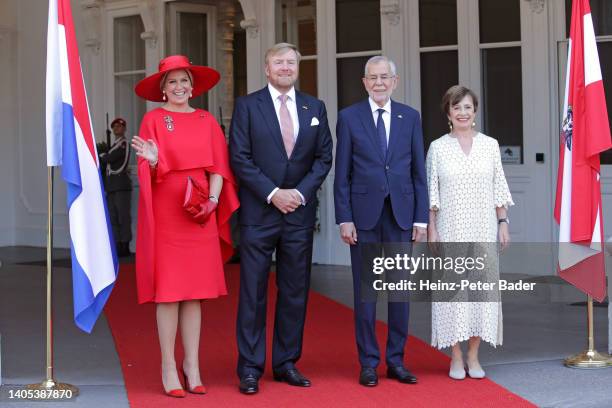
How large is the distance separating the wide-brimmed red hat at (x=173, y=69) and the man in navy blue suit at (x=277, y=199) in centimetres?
24

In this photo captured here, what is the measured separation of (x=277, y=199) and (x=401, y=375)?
3.83 ft

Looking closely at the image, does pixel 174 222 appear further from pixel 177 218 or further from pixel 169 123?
pixel 169 123

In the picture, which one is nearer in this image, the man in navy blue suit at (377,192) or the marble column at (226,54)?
the man in navy blue suit at (377,192)

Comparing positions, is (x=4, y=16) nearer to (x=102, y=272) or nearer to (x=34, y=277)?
(x=34, y=277)

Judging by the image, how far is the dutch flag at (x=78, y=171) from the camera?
215 inches

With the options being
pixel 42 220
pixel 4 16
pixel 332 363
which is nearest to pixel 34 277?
pixel 42 220

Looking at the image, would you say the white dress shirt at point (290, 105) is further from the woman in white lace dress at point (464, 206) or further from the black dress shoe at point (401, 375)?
the black dress shoe at point (401, 375)

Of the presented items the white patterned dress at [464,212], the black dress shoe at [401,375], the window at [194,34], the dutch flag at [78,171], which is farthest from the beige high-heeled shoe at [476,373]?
the window at [194,34]

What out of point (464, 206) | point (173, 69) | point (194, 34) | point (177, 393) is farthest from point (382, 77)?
point (194, 34)

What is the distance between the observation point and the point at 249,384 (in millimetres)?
5500

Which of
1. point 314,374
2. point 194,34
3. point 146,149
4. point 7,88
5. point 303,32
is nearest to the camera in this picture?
point 146,149

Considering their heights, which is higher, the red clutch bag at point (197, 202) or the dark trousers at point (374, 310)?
the red clutch bag at point (197, 202)

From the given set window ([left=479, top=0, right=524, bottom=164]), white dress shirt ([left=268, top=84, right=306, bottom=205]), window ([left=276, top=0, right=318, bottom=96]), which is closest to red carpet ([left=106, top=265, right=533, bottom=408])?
white dress shirt ([left=268, top=84, right=306, bottom=205])

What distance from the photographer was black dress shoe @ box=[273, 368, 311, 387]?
5.65 metres
